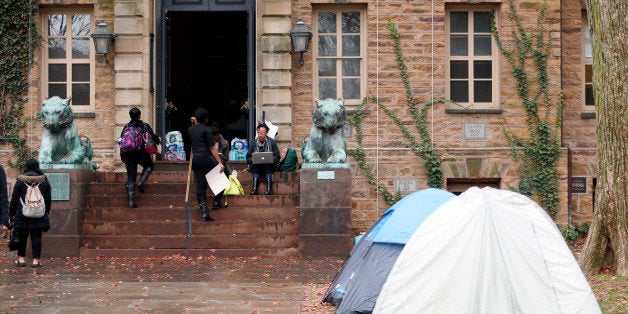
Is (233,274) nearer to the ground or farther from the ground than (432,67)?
nearer to the ground

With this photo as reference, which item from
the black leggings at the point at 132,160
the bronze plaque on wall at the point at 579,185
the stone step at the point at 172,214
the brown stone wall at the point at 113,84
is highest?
the brown stone wall at the point at 113,84

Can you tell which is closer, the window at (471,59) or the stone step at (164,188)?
the stone step at (164,188)

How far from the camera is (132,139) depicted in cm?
1842

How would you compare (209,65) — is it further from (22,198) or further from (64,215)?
(22,198)

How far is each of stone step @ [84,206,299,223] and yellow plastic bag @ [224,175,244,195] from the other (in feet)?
1.08

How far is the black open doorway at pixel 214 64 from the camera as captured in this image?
82.0 ft

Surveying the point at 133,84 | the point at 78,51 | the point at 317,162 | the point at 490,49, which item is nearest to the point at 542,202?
the point at 490,49

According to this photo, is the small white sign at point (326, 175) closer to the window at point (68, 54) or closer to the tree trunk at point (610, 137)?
the tree trunk at point (610, 137)

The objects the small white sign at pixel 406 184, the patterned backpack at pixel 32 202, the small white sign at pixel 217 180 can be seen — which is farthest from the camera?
the small white sign at pixel 406 184

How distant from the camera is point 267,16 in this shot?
2088 centimetres

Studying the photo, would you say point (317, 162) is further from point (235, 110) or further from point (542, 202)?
point (235, 110)

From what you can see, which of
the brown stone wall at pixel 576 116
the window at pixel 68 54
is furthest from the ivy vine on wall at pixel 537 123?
the window at pixel 68 54

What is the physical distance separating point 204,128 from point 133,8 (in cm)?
368

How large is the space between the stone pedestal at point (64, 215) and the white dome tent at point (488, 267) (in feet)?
27.7
